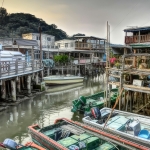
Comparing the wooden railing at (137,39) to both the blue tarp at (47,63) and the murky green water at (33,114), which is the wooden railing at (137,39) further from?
the blue tarp at (47,63)

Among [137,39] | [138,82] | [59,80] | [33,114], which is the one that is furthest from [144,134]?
[59,80]

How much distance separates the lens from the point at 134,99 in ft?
48.0

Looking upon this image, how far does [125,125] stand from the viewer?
10.3 meters

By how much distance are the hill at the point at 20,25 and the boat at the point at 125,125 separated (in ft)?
163

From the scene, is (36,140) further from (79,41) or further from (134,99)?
(79,41)

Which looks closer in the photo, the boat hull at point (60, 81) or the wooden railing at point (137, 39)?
the wooden railing at point (137, 39)

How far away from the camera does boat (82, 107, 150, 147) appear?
9148 mm

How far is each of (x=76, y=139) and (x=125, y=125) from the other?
3.13 meters

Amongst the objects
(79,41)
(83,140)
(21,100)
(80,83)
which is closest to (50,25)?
(79,41)

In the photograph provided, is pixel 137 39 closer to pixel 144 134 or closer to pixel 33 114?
pixel 33 114

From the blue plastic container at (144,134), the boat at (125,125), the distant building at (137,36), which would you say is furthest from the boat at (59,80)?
the blue plastic container at (144,134)

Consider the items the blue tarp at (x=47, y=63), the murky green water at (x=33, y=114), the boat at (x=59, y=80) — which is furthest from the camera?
the blue tarp at (x=47, y=63)

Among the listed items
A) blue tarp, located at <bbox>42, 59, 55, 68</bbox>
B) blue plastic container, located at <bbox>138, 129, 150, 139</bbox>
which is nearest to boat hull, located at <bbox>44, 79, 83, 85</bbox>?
blue tarp, located at <bbox>42, 59, 55, 68</bbox>

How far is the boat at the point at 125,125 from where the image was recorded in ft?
30.0
